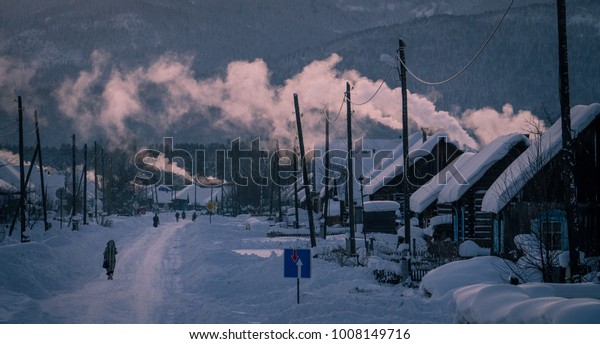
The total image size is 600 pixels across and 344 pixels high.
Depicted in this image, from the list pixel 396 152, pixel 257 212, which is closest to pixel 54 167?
pixel 257 212

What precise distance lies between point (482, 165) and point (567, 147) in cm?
1514

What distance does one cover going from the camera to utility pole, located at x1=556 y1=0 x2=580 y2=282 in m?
13.2

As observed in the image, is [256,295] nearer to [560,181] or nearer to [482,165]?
[560,181]

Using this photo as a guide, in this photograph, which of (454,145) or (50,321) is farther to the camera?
(454,145)

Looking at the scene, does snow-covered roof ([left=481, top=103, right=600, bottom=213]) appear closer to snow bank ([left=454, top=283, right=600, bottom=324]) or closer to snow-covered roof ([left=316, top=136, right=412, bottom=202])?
snow bank ([left=454, top=283, right=600, bottom=324])

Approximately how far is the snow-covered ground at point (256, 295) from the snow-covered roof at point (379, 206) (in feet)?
59.2

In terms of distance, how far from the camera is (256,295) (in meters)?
17.1

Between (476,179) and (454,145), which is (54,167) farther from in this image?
(476,179)

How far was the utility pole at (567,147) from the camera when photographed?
520 inches

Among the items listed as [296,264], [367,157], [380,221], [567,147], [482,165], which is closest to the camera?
[567,147]

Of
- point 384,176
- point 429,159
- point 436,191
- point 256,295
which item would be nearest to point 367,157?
point 384,176

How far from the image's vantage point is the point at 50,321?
494 inches

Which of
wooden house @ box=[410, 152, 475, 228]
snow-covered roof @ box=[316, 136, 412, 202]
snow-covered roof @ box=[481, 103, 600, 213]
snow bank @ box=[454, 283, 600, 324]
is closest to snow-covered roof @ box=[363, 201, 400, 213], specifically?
snow-covered roof @ box=[316, 136, 412, 202]
